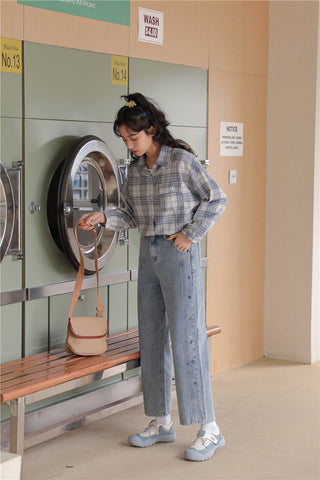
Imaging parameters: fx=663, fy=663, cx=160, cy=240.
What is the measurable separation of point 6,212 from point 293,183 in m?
2.59

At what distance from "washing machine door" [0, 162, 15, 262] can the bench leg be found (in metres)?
0.70

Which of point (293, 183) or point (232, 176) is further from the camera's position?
point (293, 183)

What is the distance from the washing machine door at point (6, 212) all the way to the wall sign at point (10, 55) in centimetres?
48

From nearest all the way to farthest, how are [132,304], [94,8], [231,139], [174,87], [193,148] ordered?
1. [94,8]
2. [132,304]
3. [174,87]
4. [193,148]
5. [231,139]

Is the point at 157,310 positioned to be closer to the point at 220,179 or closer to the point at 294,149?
the point at 220,179

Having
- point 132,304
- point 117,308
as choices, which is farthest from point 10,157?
point 132,304

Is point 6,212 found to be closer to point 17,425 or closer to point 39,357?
point 39,357

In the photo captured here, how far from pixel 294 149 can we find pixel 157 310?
2.19 meters

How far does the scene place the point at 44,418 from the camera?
3.41 metres

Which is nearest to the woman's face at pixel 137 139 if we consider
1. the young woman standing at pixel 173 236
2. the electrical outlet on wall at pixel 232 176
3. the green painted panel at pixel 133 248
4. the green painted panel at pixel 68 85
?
the young woman standing at pixel 173 236

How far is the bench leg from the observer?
9.78 feet

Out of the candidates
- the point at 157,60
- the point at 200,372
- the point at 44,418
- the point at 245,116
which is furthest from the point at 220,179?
the point at 44,418

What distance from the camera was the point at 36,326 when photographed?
3.48 meters

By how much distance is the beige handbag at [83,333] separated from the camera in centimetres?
338
